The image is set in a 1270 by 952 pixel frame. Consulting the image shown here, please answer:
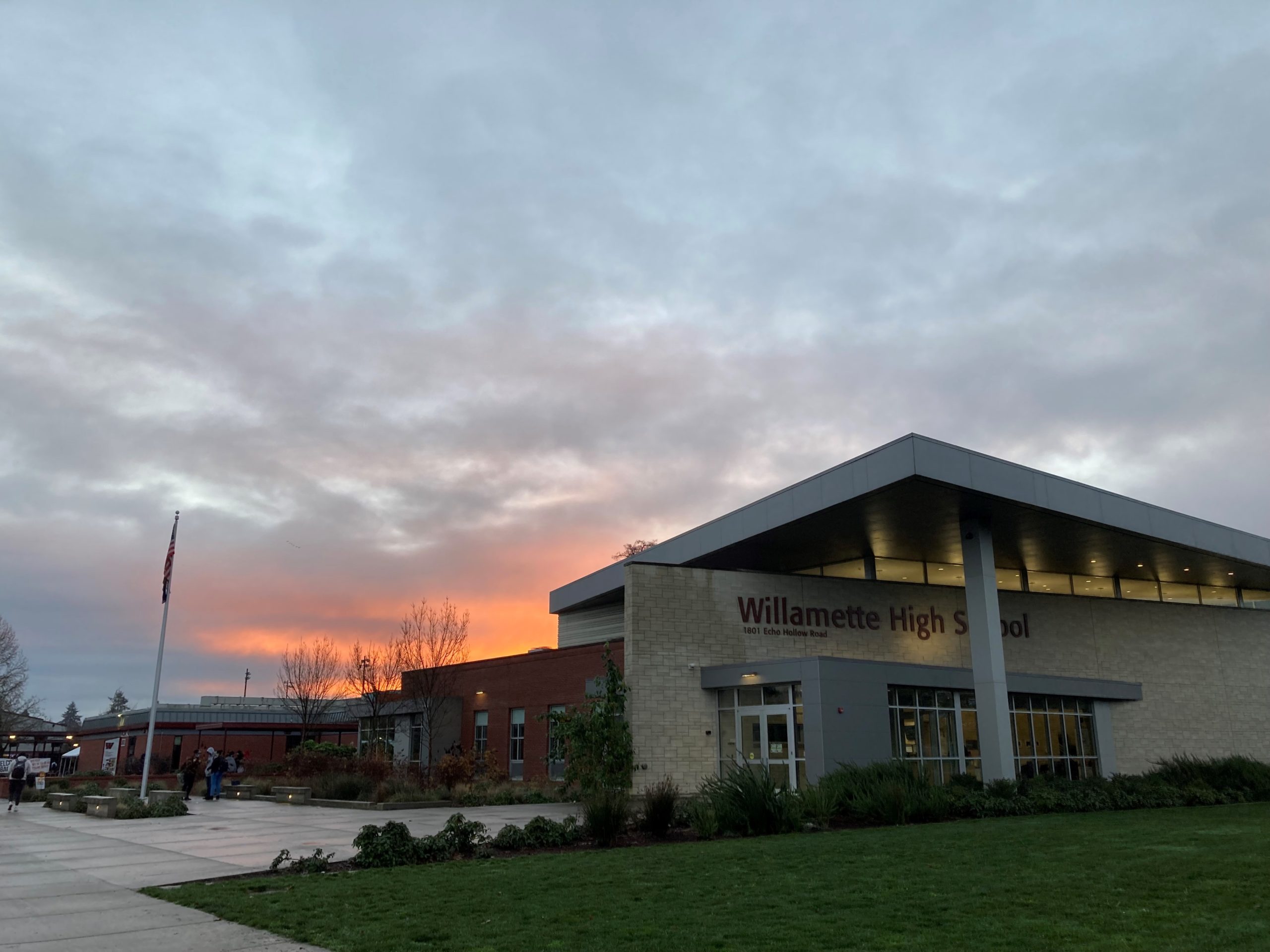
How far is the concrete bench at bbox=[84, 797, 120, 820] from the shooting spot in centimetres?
2184

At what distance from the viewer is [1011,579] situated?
111 ft

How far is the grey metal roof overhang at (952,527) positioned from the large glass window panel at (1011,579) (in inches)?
18.6

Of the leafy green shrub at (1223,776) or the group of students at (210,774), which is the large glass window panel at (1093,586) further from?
the group of students at (210,774)

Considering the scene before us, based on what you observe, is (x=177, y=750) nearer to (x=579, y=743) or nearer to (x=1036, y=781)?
(x=579, y=743)

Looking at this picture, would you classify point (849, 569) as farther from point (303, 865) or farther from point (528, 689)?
point (303, 865)

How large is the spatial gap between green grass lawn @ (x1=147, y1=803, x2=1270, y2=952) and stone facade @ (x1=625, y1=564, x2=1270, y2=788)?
13037 millimetres

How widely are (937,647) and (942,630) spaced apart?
0.64 metres

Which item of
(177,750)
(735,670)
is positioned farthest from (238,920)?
(177,750)

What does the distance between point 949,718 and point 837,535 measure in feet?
20.6

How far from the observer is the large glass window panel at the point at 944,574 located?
32.2 meters

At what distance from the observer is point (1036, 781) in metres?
23.3

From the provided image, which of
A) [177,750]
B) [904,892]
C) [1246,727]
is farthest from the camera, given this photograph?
[177,750]

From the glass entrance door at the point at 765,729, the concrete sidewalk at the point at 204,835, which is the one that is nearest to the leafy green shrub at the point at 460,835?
the concrete sidewalk at the point at 204,835

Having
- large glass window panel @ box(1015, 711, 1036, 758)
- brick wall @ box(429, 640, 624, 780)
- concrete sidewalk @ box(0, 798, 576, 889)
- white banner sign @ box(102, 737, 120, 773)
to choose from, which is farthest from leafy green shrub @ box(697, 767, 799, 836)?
white banner sign @ box(102, 737, 120, 773)
